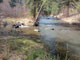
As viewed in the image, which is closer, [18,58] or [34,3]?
[18,58]

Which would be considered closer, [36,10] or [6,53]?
[6,53]

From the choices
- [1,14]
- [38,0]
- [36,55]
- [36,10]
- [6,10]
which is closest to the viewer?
[36,55]

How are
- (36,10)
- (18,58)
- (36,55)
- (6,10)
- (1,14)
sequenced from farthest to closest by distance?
(6,10) → (1,14) → (36,10) → (36,55) → (18,58)

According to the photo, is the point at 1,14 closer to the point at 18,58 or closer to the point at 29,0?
the point at 29,0

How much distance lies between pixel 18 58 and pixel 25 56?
391 mm

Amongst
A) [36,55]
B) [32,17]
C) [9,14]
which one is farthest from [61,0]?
[36,55]

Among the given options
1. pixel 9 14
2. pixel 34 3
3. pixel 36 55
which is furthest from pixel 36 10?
pixel 36 55

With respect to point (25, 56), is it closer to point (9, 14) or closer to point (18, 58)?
point (18, 58)

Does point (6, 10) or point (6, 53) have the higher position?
point (6, 10)

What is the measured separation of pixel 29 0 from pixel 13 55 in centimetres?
1687

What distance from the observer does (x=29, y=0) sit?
22109mm

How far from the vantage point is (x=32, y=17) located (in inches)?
944

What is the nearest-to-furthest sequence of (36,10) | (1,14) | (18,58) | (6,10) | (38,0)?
1. (18,58)
2. (38,0)
3. (36,10)
4. (1,14)
5. (6,10)

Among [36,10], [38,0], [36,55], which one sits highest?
[38,0]
